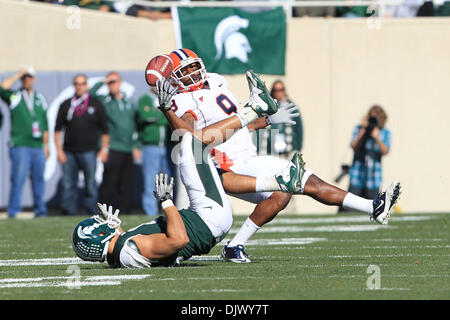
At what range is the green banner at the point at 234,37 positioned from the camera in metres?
16.5

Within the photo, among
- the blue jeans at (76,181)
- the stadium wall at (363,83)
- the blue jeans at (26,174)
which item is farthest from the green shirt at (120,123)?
the stadium wall at (363,83)

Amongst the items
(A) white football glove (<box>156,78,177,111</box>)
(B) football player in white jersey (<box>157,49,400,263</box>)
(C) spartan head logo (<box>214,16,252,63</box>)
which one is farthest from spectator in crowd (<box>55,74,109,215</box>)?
(A) white football glove (<box>156,78,177,111</box>)

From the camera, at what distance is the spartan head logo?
53.9ft

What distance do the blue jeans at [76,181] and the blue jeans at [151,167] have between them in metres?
0.73

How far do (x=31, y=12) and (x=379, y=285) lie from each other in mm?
10204

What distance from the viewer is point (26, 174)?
14.6m

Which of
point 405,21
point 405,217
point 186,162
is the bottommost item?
point 405,217

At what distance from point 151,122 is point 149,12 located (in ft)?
8.82

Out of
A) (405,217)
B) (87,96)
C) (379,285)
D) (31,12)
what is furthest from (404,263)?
(31,12)

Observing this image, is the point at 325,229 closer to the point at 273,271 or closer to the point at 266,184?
the point at 266,184

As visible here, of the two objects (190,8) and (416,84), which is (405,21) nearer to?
(416,84)

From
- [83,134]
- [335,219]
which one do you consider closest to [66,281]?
[335,219]

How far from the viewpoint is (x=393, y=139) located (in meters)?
16.7

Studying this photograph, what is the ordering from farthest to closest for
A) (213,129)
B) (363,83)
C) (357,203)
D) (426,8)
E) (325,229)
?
1. (426,8)
2. (363,83)
3. (325,229)
4. (213,129)
5. (357,203)
